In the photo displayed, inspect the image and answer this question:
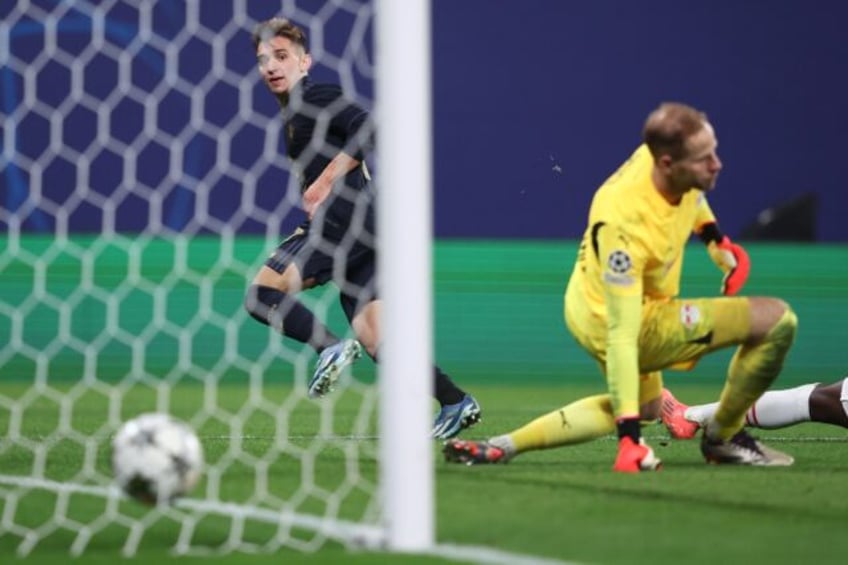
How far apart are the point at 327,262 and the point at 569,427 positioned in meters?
1.59

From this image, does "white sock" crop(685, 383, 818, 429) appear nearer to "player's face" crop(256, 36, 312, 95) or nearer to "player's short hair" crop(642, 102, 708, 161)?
"player's short hair" crop(642, 102, 708, 161)

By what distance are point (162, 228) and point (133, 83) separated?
88 cm

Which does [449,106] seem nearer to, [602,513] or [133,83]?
[133,83]

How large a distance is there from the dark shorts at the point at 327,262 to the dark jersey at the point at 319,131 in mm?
215

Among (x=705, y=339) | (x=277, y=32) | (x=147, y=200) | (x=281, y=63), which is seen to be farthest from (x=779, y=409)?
(x=147, y=200)

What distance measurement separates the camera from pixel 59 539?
344 cm

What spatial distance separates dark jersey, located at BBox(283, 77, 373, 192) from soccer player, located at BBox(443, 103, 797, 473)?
1070 mm

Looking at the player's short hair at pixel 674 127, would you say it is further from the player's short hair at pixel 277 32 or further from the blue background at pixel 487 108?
the blue background at pixel 487 108

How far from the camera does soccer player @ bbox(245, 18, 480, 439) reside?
569 centimetres

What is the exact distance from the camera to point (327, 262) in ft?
20.0

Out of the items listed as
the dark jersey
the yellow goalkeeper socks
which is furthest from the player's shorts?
the dark jersey

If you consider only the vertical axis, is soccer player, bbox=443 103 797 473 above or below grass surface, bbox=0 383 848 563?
above

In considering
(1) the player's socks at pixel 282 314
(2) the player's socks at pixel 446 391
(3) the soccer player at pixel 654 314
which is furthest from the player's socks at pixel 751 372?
(1) the player's socks at pixel 282 314

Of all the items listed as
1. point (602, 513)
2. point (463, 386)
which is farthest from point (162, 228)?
point (602, 513)
